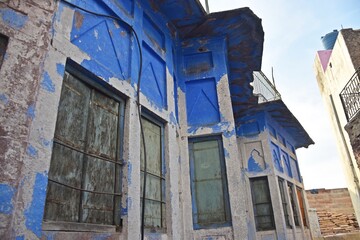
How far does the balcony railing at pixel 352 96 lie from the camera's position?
41.0 feet

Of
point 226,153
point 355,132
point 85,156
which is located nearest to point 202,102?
point 226,153

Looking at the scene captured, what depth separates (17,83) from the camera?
2.83m

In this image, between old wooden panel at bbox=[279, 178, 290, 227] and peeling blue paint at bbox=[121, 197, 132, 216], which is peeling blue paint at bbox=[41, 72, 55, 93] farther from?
old wooden panel at bbox=[279, 178, 290, 227]

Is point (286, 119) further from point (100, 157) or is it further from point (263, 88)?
point (100, 157)

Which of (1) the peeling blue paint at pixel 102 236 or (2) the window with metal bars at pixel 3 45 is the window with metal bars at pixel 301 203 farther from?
(2) the window with metal bars at pixel 3 45

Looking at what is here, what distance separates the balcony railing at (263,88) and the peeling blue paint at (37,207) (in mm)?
10663

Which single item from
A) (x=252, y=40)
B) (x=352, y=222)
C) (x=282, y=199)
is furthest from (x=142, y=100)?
(x=352, y=222)

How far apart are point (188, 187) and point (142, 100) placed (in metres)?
2.24

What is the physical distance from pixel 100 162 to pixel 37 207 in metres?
1.25

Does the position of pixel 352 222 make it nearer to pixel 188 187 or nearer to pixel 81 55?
pixel 188 187

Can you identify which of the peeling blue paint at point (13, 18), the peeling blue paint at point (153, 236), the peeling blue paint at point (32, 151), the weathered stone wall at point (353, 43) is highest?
the weathered stone wall at point (353, 43)

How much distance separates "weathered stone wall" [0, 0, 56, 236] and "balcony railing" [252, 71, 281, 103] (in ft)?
33.6

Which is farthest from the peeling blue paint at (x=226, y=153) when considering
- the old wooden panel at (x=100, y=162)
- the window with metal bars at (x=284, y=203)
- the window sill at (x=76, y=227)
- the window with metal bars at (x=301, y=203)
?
the window with metal bars at (x=301, y=203)

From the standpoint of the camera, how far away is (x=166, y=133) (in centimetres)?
558
